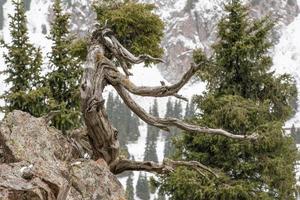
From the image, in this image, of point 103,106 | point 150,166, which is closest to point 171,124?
point 150,166

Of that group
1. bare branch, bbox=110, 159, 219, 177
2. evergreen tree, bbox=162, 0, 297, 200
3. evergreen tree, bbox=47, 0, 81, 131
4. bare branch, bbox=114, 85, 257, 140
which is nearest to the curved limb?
bare branch, bbox=114, 85, 257, 140

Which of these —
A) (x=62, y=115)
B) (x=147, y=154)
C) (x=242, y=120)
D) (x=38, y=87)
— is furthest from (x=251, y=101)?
(x=147, y=154)

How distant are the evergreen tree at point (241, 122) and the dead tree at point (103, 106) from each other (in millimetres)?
5455

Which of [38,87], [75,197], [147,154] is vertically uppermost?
[147,154]

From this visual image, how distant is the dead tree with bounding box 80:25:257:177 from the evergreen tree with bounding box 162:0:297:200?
5455 millimetres

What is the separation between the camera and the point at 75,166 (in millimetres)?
10195

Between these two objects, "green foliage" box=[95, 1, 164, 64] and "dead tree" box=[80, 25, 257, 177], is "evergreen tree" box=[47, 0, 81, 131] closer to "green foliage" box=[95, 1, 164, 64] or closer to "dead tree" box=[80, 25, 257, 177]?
"green foliage" box=[95, 1, 164, 64]

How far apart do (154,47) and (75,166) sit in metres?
12.9

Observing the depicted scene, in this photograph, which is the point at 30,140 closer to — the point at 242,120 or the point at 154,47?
the point at 242,120

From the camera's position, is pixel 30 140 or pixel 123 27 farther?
pixel 123 27

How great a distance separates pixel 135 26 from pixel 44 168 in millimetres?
13311

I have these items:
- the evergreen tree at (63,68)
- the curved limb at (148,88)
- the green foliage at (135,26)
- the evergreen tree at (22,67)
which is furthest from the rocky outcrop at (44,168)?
the evergreen tree at (63,68)

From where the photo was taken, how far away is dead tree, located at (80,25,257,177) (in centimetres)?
1139

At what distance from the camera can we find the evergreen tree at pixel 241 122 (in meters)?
18.4
